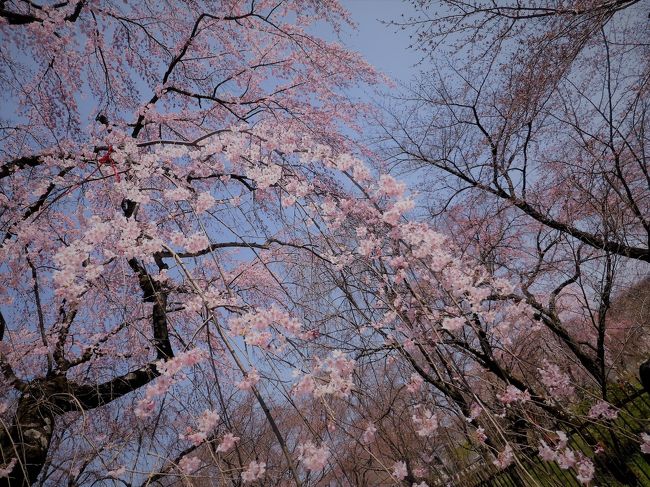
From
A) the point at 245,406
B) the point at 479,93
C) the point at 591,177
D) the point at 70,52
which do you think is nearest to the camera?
the point at 591,177

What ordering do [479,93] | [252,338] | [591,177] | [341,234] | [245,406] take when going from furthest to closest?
[245,406]
[479,93]
[591,177]
[341,234]
[252,338]

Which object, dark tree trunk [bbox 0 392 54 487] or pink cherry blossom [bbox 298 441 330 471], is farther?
dark tree trunk [bbox 0 392 54 487]

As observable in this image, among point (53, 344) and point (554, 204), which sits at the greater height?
point (53, 344)

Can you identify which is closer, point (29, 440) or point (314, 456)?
point (314, 456)

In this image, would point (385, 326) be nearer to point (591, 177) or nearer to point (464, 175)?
point (591, 177)

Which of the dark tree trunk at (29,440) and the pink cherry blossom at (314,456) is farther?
the dark tree trunk at (29,440)

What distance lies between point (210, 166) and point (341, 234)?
2355 mm

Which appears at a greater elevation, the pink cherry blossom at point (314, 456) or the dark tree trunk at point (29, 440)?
the dark tree trunk at point (29, 440)

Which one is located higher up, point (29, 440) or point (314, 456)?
point (29, 440)

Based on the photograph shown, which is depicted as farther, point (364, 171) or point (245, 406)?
point (245, 406)

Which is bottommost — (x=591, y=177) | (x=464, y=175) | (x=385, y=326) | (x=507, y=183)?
(x=385, y=326)

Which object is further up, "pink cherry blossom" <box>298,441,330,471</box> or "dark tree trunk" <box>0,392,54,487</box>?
"dark tree trunk" <box>0,392,54,487</box>

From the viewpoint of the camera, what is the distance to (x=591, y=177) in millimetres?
4535

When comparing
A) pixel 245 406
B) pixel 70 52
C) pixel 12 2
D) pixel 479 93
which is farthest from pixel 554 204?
pixel 12 2
